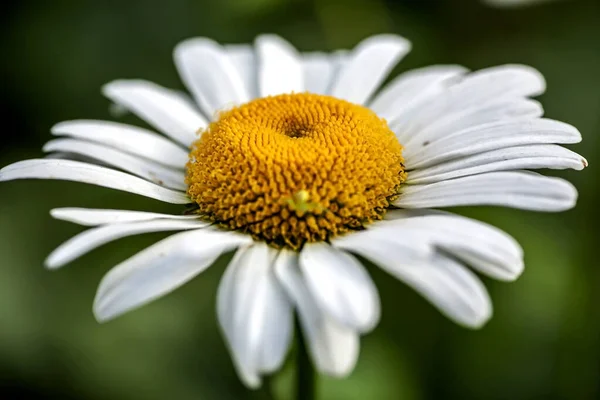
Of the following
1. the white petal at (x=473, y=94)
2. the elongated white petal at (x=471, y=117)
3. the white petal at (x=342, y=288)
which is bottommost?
the white petal at (x=342, y=288)

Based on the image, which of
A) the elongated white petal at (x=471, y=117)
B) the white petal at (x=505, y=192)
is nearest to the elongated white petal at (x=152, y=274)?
the white petal at (x=505, y=192)

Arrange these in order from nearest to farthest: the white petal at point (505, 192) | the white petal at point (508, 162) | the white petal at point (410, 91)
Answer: the white petal at point (505, 192) → the white petal at point (508, 162) → the white petal at point (410, 91)

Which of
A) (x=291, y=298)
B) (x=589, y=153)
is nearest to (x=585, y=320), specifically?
(x=589, y=153)

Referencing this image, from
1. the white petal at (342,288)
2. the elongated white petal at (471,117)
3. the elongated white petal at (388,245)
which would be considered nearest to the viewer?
the white petal at (342,288)

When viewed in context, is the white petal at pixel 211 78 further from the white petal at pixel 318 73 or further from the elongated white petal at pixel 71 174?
the elongated white petal at pixel 71 174

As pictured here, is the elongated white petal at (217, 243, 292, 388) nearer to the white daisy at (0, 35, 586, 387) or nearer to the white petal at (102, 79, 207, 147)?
the white daisy at (0, 35, 586, 387)

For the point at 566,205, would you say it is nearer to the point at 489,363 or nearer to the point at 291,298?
the point at 291,298
